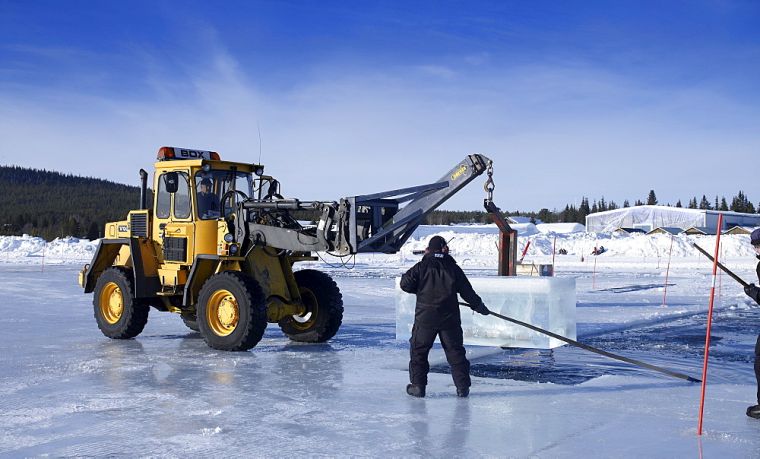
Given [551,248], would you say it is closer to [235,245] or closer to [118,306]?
[118,306]

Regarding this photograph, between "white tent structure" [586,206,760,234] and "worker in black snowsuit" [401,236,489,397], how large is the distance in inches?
3578

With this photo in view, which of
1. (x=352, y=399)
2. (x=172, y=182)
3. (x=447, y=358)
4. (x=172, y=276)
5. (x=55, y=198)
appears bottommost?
(x=352, y=399)

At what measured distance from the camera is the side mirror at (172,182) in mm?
9992

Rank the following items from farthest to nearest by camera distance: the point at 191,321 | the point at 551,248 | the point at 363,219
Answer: the point at 551,248, the point at 191,321, the point at 363,219

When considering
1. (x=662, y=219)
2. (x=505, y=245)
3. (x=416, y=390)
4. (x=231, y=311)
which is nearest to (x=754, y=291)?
(x=416, y=390)

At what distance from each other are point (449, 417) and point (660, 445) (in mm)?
1684

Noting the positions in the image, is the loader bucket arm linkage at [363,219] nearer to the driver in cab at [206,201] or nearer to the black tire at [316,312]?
the driver in cab at [206,201]

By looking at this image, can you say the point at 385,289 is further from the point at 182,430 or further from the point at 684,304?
the point at 182,430

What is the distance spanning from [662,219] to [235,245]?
96434 millimetres

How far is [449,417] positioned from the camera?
6359 mm

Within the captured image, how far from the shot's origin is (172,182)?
10000mm

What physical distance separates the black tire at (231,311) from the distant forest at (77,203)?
394 feet

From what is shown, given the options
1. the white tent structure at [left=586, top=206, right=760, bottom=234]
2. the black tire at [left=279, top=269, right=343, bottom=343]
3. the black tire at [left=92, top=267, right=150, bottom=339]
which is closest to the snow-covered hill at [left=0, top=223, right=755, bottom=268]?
the black tire at [left=92, top=267, right=150, bottom=339]

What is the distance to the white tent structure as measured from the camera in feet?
308
